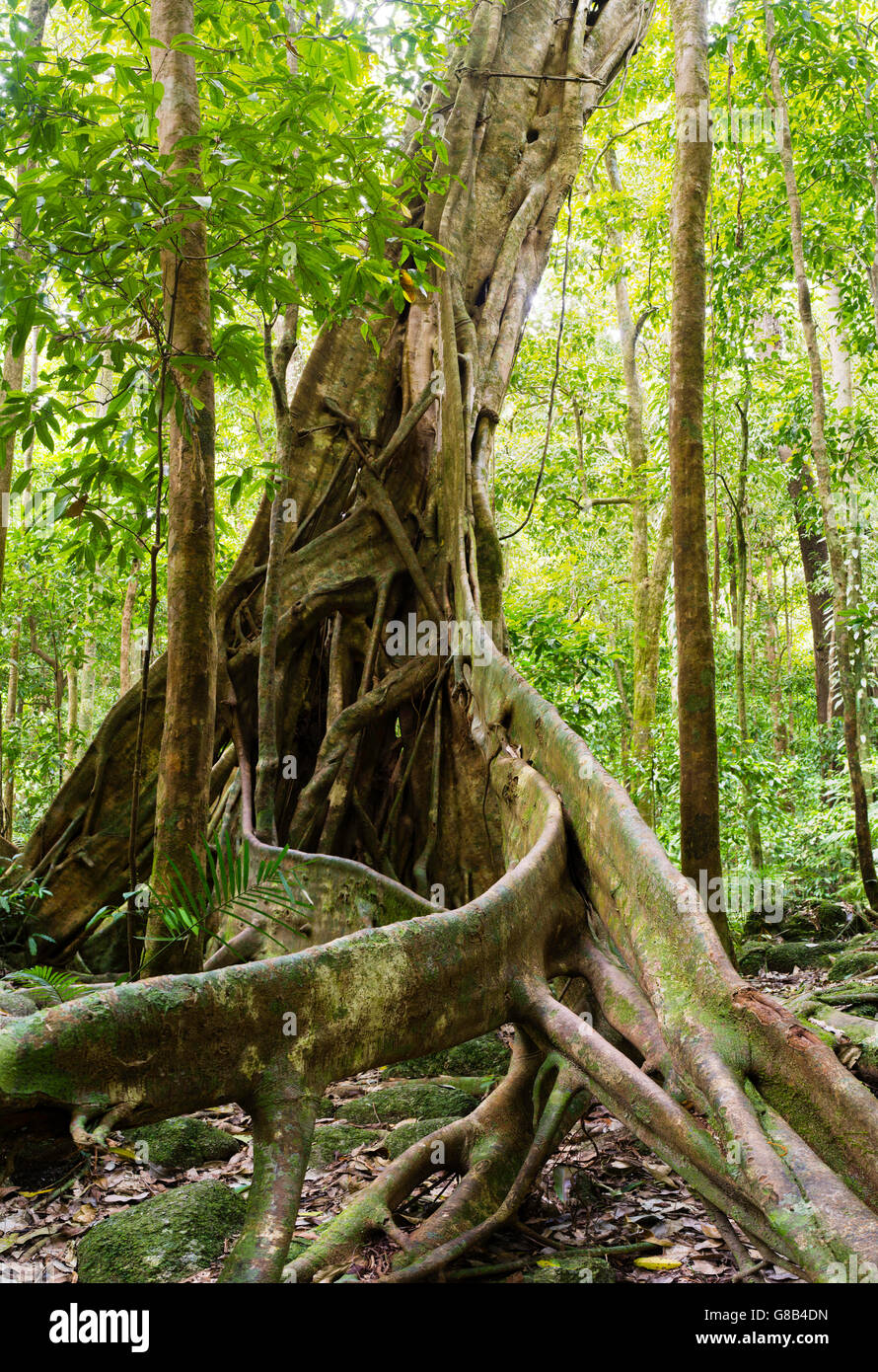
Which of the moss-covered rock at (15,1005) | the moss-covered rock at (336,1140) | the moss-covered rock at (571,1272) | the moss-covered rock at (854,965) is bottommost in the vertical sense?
the moss-covered rock at (336,1140)

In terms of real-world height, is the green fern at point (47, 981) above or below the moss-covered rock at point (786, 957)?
above

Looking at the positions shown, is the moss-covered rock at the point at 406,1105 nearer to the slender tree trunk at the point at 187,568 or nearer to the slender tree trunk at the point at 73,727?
the slender tree trunk at the point at 187,568

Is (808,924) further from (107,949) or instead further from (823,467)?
(107,949)

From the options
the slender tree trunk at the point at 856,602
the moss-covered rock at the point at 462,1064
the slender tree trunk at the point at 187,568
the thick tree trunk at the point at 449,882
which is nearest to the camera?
the thick tree trunk at the point at 449,882

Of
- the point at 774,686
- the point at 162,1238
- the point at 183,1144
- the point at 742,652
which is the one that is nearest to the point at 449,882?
the point at 183,1144

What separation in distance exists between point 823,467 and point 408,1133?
15.6 feet

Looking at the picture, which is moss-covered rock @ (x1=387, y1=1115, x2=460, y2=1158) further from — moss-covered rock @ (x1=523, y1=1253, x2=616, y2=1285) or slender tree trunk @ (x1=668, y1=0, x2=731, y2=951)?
slender tree trunk @ (x1=668, y1=0, x2=731, y2=951)

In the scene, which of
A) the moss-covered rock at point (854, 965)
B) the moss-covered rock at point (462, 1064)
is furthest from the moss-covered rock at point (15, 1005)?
the moss-covered rock at point (854, 965)

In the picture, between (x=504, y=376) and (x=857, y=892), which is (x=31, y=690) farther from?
(x=857, y=892)

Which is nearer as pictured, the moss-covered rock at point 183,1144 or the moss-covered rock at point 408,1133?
the moss-covered rock at point 408,1133

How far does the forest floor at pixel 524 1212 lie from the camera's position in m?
2.29

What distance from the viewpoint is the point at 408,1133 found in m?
3.12

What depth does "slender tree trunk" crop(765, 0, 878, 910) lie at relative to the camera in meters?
5.82

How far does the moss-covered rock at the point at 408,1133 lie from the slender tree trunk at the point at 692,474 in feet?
4.69
